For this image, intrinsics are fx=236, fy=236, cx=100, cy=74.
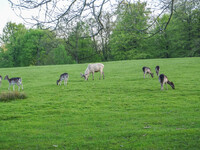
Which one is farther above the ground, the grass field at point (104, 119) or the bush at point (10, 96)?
the bush at point (10, 96)

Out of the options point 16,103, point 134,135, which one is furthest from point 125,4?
point 16,103

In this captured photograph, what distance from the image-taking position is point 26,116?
42.1ft

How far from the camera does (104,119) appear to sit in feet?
37.7

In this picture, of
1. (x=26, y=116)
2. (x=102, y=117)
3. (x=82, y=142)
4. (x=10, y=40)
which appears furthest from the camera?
(x=10, y=40)

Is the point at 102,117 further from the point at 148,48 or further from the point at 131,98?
the point at 148,48

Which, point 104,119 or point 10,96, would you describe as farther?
point 10,96

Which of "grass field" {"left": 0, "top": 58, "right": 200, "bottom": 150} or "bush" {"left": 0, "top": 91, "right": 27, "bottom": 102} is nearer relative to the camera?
"grass field" {"left": 0, "top": 58, "right": 200, "bottom": 150}

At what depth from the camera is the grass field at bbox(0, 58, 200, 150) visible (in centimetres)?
793

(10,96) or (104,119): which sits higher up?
(10,96)

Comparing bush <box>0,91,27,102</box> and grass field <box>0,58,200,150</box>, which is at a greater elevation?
bush <box>0,91,27,102</box>

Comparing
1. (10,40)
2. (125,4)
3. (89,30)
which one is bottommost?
(89,30)

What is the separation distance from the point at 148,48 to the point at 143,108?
5582cm

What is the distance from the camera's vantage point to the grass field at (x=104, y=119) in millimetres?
7934

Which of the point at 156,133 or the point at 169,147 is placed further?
the point at 156,133
